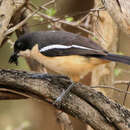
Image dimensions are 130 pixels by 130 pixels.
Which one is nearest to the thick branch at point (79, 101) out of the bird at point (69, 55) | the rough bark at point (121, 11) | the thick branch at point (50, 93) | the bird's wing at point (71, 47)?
the thick branch at point (50, 93)

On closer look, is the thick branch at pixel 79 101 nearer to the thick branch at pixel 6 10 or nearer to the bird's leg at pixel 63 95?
the bird's leg at pixel 63 95

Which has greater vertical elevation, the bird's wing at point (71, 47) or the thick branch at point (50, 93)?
the bird's wing at point (71, 47)

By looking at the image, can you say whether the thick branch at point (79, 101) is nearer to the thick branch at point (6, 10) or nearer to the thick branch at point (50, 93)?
the thick branch at point (50, 93)

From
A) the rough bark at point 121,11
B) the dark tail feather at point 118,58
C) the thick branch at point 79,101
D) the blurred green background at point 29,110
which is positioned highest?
the rough bark at point 121,11

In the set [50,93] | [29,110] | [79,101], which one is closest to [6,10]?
[50,93]

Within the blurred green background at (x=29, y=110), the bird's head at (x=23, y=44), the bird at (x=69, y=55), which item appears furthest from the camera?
the blurred green background at (x=29, y=110)

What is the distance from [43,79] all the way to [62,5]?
239 centimetres

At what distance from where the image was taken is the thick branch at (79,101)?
2.46 metres

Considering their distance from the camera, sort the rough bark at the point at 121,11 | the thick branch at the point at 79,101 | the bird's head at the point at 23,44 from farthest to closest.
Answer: the bird's head at the point at 23,44
the thick branch at the point at 79,101
the rough bark at the point at 121,11

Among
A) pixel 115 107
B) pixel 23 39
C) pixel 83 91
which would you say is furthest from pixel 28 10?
pixel 115 107

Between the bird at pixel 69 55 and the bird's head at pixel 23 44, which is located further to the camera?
the bird's head at pixel 23 44

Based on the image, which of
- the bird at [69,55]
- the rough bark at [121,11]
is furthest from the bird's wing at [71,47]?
the rough bark at [121,11]

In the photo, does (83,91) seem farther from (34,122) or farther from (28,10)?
(34,122)

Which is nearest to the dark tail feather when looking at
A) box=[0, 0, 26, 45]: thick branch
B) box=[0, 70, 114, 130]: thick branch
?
→ box=[0, 70, 114, 130]: thick branch
